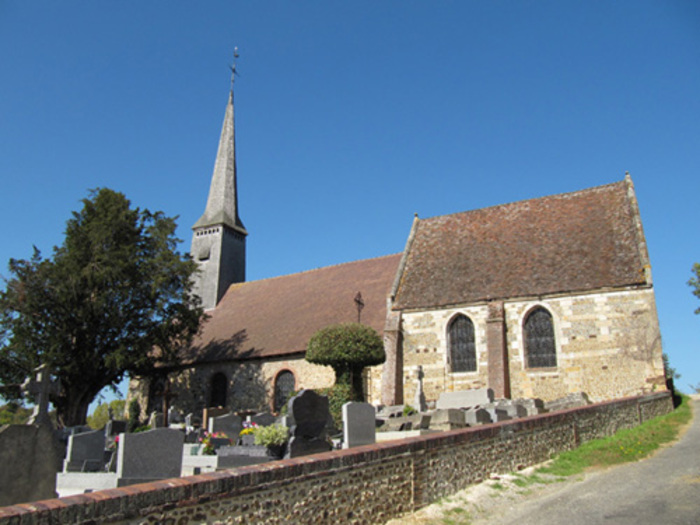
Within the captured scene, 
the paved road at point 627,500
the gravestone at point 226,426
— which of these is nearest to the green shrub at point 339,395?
the gravestone at point 226,426

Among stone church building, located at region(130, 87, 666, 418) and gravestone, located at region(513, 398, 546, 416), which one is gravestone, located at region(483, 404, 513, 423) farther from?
stone church building, located at region(130, 87, 666, 418)

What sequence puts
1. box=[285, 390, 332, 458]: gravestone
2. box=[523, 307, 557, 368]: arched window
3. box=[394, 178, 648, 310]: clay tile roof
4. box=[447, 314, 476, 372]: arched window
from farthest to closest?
box=[447, 314, 476, 372]: arched window
box=[394, 178, 648, 310]: clay tile roof
box=[523, 307, 557, 368]: arched window
box=[285, 390, 332, 458]: gravestone

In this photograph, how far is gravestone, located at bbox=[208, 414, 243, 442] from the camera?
14.0 m

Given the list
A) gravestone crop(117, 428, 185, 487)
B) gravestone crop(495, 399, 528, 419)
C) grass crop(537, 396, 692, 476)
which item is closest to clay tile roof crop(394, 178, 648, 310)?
grass crop(537, 396, 692, 476)

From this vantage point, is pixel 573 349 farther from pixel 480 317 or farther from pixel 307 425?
pixel 307 425

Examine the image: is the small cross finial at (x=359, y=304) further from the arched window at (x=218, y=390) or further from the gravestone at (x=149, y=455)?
the gravestone at (x=149, y=455)

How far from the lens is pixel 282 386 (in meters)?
23.9

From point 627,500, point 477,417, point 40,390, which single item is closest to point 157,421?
point 40,390

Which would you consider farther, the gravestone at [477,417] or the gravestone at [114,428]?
the gravestone at [114,428]

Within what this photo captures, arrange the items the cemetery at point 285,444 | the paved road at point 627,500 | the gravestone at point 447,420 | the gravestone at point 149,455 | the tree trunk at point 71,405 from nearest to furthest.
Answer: the cemetery at point 285,444
the gravestone at point 149,455
the paved road at point 627,500
the gravestone at point 447,420
the tree trunk at point 71,405

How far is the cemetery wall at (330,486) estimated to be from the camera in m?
4.53

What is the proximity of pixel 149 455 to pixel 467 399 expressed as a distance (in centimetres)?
1213

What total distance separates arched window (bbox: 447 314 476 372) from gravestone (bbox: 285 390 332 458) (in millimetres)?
12082

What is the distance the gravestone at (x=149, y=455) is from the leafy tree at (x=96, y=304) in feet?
51.7
